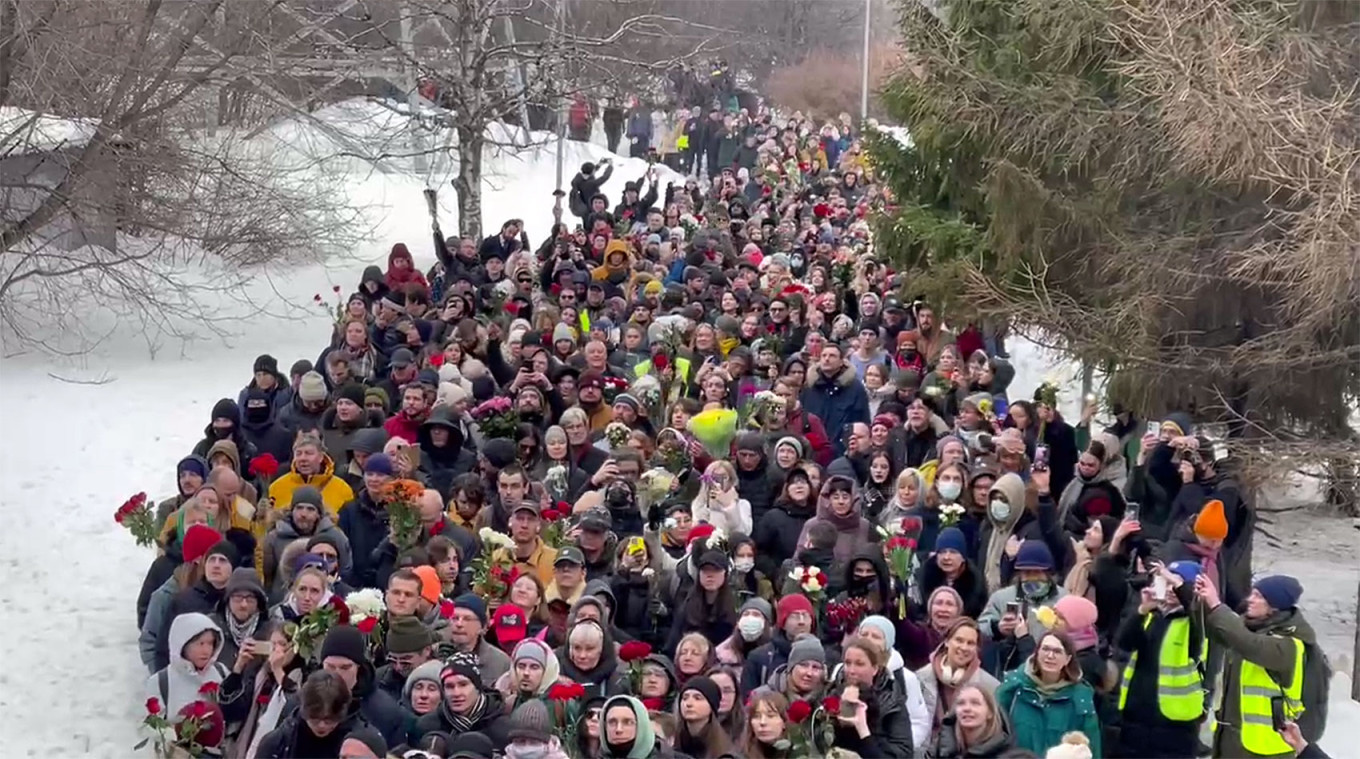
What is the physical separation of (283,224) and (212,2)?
3036mm

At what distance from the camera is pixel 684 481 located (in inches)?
396

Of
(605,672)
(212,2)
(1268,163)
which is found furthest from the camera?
(212,2)

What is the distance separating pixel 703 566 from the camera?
813 cm

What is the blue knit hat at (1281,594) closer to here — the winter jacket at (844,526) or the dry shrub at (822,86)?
the winter jacket at (844,526)

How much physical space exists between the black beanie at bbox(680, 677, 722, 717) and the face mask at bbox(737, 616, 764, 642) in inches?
34.0

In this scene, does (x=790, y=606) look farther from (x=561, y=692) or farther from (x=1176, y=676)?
(x=1176, y=676)

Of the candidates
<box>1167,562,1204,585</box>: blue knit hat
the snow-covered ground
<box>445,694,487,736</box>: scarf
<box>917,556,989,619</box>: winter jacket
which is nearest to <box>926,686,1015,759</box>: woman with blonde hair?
<box>1167,562,1204,585</box>: blue knit hat

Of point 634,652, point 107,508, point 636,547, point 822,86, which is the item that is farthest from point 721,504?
point 822,86

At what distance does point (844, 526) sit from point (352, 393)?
4.05 metres

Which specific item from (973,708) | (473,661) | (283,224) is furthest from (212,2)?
(973,708)

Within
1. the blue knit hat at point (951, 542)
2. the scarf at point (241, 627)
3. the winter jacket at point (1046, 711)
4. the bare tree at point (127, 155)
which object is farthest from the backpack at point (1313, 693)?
the bare tree at point (127, 155)

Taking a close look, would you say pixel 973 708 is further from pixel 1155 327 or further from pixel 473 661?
pixel 1155 327

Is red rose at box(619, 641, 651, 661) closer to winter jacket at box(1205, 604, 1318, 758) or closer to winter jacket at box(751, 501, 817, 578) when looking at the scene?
winter jacket at box(751, 501, 817, 578)

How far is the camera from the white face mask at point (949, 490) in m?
9.20
